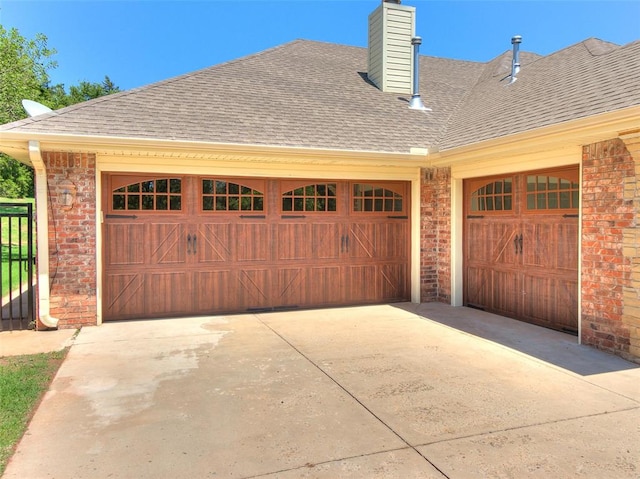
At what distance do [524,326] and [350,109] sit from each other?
462cm

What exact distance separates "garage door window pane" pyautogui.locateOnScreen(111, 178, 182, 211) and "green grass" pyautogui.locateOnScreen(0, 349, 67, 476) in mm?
2431

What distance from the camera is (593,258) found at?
216 inches

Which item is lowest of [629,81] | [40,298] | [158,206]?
[40,298]

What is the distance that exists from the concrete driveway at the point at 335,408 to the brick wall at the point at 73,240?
551 millimetres

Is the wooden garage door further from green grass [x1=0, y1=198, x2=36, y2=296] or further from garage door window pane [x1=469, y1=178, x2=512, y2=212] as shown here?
green grass [x1=0, y1=198, x2=36, y2=296]

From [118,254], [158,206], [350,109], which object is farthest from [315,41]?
[118,254]

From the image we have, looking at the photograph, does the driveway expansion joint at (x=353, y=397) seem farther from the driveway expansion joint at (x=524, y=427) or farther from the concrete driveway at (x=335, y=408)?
the driveway expansion joint at (x=524, y=427)

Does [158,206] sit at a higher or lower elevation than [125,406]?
higher

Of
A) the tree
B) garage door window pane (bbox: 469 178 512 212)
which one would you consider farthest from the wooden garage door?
the tree

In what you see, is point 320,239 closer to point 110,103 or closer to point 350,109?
point 350,109

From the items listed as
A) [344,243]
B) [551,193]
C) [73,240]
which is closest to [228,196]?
[344,243]

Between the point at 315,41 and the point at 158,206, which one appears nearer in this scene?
the point at 158,206

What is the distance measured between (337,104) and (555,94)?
3.56m

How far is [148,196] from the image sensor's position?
23.6 ft
